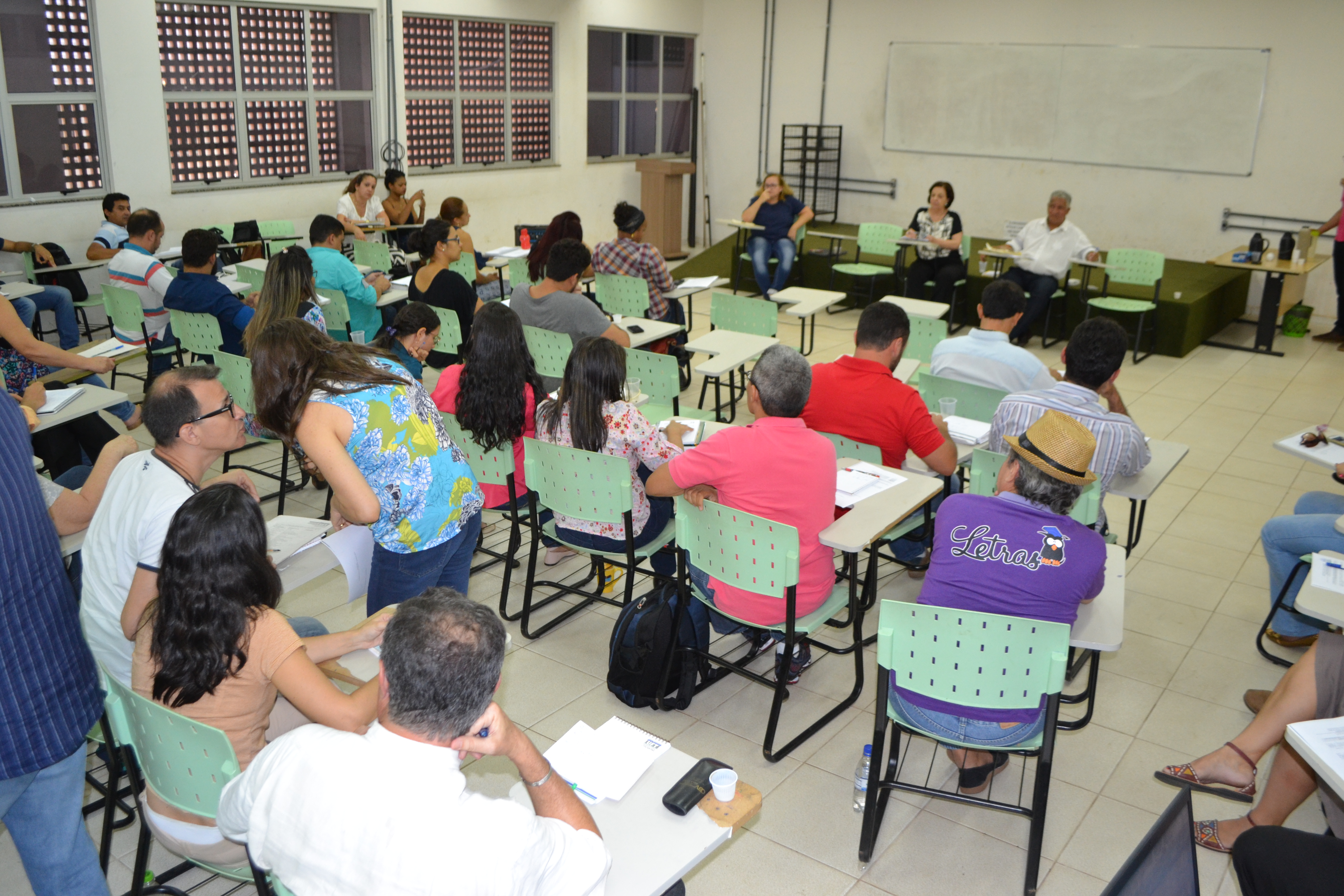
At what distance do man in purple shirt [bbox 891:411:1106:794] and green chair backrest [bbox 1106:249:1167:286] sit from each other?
6.24 m

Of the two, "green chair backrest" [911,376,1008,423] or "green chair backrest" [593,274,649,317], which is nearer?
"green chair backrest" [911,376,1008,423]

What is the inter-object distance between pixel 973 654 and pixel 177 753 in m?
1.79

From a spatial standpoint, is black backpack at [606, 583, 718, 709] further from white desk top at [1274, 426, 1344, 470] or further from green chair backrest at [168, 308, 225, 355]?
green chair backrest at [168, 308, 225, 355]

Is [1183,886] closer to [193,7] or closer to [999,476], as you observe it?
[999,476]

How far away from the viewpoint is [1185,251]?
33.2 feet

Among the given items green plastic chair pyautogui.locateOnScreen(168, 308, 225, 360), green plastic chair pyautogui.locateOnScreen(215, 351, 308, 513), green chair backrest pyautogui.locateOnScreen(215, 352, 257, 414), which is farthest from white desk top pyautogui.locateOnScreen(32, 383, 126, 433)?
green plastic chair pyautogui.locateOnScreen(168, 308, 225, 360)

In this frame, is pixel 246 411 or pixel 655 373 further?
pixel 655 373

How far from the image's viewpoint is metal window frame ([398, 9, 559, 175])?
1008 centimetres

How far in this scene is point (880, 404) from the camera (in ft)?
12.2

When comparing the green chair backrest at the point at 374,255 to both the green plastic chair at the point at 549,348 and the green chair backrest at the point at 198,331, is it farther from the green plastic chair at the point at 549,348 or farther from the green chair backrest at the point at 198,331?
the green plastic chair at the point at 549,348

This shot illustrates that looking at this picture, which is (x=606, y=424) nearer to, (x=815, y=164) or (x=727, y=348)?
(x=727, y=348)

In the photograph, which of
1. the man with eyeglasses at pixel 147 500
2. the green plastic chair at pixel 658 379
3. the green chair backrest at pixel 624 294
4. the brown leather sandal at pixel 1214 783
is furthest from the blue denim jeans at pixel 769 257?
the man with eyeglasses at pixel 147 500

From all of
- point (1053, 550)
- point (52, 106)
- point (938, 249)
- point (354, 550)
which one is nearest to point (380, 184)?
point (52, 106)

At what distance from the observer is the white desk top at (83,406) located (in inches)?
148
